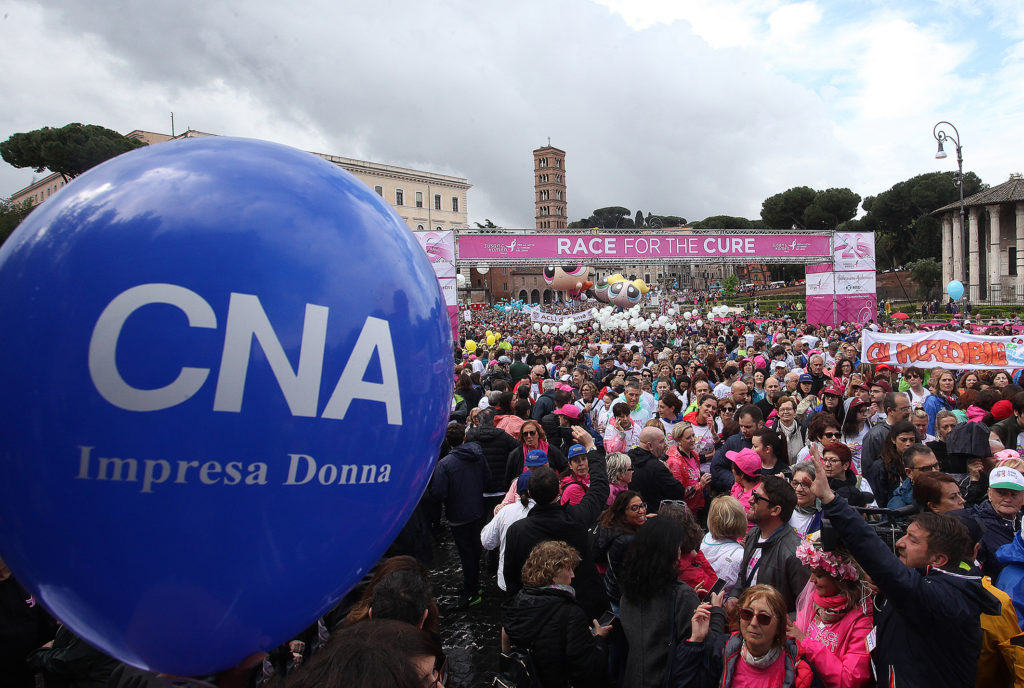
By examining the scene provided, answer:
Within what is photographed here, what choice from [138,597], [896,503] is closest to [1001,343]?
[896,503]

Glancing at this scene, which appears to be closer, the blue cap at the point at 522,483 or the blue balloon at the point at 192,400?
the blue balloon at the point at 192,400

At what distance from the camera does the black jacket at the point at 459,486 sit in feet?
16.7

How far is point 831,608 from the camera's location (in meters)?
2.56

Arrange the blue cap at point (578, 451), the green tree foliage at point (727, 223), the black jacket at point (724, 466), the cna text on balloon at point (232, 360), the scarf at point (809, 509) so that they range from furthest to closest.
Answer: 1. the green tree foliage at point (727, 223)
2. the black jacket at point (724, 466)
3. the blue cap at point (578, 451)
4. the scarf at point (809, 509)
5. the cna text on balloon at point (232, 360)

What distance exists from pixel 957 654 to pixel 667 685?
1081 mm

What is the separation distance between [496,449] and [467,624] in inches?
60.7

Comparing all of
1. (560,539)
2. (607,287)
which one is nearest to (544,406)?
(560,539)

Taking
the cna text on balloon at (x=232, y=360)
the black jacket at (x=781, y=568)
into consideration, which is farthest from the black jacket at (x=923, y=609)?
the cna text on balloon at (x=232, y=360)

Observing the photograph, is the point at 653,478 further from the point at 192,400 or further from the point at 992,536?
the point at 192,400

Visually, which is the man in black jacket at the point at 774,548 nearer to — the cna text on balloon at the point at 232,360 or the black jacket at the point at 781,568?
the black jacket at the point at 781,568

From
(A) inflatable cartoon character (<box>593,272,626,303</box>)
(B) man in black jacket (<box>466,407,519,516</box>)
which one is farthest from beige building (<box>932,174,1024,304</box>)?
(B) man in black jacket (<box>466,407,519,516</box>)

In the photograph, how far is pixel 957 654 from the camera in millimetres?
2205

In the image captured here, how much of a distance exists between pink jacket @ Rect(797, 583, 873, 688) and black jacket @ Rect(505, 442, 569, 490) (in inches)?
119

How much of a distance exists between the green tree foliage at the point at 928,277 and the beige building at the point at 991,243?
2.61 feet
